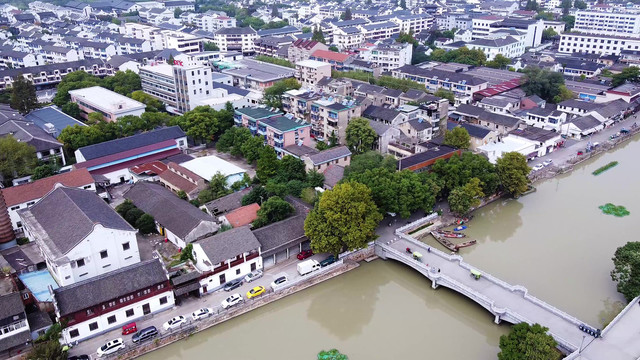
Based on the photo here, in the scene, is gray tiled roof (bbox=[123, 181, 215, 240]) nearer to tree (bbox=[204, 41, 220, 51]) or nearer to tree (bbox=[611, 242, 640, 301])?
tree (bbox=[611, 242, 640, 301])

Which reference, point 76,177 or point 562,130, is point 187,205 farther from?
point 562,130

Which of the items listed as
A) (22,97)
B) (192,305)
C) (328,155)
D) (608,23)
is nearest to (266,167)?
(328,155)

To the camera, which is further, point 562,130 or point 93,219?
point 562,130

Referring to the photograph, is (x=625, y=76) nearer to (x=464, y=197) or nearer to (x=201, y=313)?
(x=464, y=197)

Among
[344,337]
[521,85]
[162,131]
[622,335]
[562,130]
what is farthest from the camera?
[521,85]

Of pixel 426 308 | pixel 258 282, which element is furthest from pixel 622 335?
pixel 258 282
